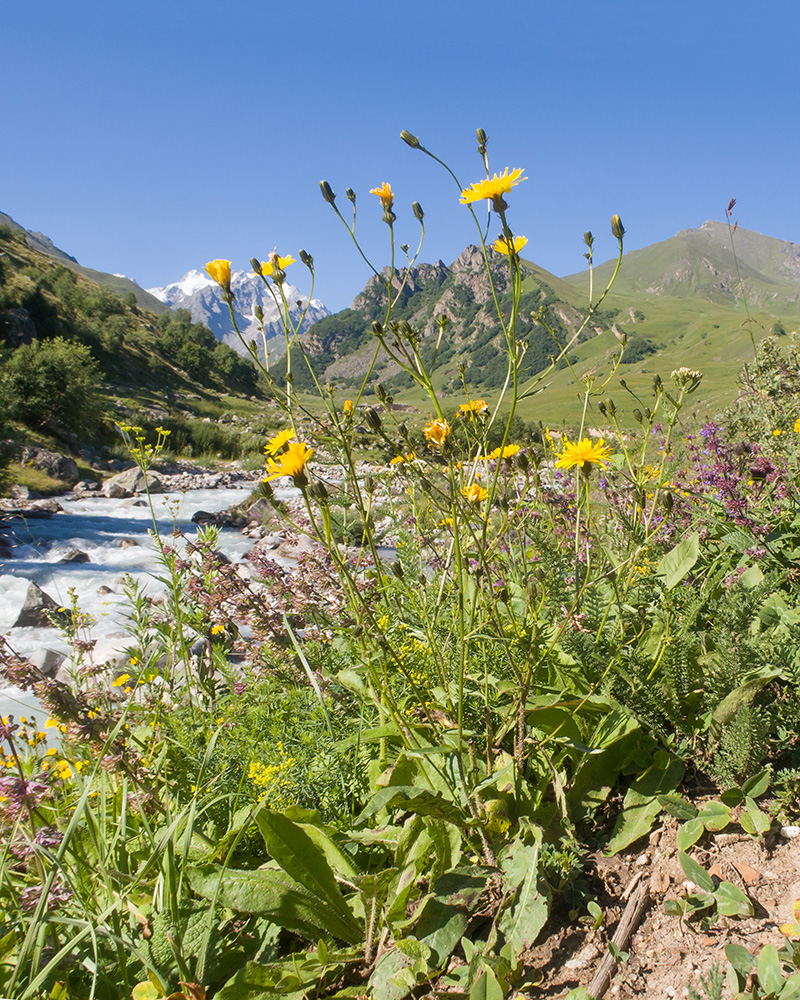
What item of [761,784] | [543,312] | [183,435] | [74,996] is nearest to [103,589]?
[74,996]

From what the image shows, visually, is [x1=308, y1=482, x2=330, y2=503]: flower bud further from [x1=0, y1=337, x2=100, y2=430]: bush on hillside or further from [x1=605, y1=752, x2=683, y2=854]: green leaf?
[x1=0, y1=337, x2=100, y2=430]: bush on hillside

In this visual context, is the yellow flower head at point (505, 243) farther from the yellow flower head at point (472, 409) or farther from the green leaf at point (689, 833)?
the green leaf at point (689, 833)

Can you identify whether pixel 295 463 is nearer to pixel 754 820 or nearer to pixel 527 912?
pixel 527 912

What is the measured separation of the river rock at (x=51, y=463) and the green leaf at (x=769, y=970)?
16845 mm

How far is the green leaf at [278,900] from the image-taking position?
5.04 feet

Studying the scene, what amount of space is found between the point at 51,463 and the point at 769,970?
17.3m

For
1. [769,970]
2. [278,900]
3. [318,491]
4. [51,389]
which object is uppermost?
[318,491]

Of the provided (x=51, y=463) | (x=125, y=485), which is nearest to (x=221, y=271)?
(x=125, y=485)

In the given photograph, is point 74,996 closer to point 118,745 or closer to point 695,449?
point 118,745

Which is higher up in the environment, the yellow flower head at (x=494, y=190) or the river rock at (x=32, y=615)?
the yellow flower head at (x=494, y=190)

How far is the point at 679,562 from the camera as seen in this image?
220 cm

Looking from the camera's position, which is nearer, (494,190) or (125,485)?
(494,190)

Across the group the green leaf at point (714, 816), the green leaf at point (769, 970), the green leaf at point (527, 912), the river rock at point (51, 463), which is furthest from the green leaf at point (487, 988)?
the river rock at point (51, 463)

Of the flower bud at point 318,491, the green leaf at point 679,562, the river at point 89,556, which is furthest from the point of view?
the river at point 89,556
